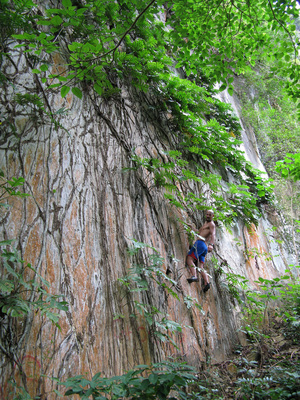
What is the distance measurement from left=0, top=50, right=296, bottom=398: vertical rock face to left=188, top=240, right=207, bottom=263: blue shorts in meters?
0.11

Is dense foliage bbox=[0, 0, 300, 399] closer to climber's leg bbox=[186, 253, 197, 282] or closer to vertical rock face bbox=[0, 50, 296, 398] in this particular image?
vertical rock face bbox=[0, 50, 296, 398]

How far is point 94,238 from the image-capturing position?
3.10 m

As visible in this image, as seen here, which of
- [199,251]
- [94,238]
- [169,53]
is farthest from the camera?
[169,53]

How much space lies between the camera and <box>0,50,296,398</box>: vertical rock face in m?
2.56

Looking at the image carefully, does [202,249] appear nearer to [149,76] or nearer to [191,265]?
[191,265]

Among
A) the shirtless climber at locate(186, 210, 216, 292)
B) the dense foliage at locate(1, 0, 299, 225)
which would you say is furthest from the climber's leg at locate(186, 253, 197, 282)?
the dense foliage at locate(1, 0, 299, 225)

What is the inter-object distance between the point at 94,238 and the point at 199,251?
76.8 inches

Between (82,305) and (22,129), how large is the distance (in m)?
1.87

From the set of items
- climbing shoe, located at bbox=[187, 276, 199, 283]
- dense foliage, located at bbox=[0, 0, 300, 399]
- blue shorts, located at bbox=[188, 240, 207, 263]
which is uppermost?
dense foliage, located at bbox=[0, 0, 300, 399]

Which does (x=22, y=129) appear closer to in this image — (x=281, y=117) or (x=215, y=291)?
(x=215, y=291)

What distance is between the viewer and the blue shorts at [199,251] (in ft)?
14.5

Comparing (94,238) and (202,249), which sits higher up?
(202,249)

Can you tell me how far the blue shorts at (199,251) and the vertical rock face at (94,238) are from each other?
115 millimetres

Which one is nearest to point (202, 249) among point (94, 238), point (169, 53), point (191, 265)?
point (191, 265)
